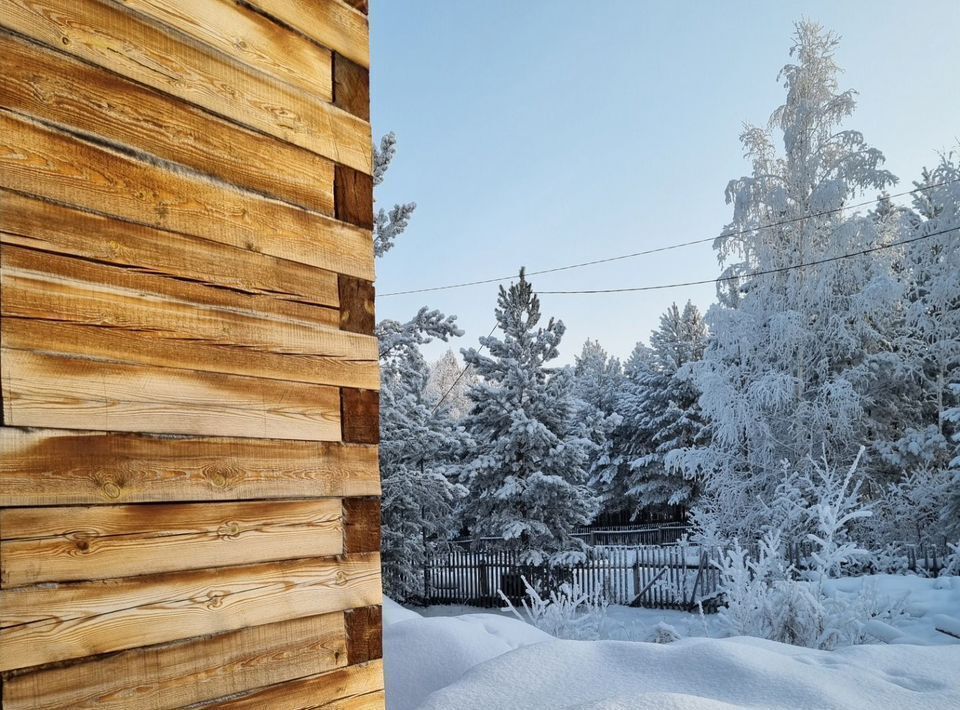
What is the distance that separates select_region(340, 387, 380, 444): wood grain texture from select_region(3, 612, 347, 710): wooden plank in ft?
1.68

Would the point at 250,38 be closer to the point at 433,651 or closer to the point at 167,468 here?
the point at 167,468

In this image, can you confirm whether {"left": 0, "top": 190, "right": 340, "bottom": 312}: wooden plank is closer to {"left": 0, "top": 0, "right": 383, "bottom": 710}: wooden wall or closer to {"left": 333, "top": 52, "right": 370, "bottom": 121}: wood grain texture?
{"left": 0, "top": 0, "right": 383, "bottom": 710}: wooden wall

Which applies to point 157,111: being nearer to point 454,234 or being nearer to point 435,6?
point 435,6

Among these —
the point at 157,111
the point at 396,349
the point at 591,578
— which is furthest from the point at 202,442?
the point at 591,578

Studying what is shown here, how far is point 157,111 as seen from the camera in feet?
6.01

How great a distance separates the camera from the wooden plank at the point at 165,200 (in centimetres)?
160

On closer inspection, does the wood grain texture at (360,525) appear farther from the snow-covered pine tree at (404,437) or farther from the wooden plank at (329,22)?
the snow-covered pine tree at (404,437)

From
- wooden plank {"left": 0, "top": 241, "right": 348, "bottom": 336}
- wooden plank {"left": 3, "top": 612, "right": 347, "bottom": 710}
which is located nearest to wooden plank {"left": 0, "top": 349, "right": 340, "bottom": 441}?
wooden plank {"left": 0, "top": 241, "right": 348, "bottom": 336}

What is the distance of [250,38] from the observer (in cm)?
206

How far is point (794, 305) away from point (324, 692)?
15.3 metres

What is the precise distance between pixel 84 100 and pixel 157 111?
178mm

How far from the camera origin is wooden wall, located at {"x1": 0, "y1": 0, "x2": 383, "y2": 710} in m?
1.57

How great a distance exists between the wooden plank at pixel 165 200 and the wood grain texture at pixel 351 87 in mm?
391

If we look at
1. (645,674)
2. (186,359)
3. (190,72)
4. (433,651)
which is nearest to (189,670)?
(186,359)
